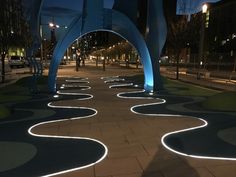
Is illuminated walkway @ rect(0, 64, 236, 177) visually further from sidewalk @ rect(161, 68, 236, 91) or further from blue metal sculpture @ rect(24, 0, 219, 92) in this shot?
sidewalk @ rect(161, 68, 236, 91)

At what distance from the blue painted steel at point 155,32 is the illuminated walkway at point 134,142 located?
4.68m

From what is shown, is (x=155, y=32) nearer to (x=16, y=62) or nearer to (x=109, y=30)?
(x=109, y=30)

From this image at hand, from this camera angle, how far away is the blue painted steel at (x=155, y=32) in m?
17.0

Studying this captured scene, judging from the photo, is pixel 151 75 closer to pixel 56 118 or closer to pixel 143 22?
pixel 56 118

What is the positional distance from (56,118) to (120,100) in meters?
4.38

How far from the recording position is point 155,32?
1708cm

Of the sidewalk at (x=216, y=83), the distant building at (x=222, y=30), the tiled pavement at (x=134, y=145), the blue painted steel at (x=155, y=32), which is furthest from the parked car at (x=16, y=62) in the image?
the distant building at (x=222, y=30)

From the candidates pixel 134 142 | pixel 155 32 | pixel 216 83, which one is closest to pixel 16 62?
pixel 216 83

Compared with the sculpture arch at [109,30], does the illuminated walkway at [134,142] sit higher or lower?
lower

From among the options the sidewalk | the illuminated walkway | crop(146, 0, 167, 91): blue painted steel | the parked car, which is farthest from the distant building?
the illuminated walkway

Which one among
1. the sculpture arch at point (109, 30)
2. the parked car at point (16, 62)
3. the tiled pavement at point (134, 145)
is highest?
the sculpture arch at point (109, 30)

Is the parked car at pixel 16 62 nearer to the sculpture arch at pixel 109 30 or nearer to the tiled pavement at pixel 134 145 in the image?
the sculpture arch at pixel 109 30

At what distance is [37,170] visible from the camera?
5.96 m

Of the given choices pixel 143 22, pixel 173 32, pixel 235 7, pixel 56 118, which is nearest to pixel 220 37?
pixel 235 7
